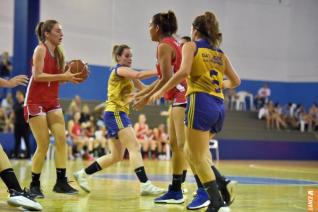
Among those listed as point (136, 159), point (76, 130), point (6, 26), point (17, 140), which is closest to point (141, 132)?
point (76, 130)

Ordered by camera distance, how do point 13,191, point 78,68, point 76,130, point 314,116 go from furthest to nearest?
point 314,116 < point 76,130 < point 78,68 < point 13,191

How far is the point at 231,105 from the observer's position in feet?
92.3

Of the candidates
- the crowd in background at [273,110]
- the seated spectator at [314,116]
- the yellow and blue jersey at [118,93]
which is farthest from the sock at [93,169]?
the seated spectator at [314,116]

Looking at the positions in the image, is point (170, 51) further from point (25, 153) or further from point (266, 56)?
point (266, 56)

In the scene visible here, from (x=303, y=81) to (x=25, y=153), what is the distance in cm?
1789

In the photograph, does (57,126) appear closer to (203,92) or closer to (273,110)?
(203,92)

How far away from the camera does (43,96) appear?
7062 millimetres

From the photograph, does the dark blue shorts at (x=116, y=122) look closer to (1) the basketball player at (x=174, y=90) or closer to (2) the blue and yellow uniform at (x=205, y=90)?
(1) the basketball player at (x=174, y=90)

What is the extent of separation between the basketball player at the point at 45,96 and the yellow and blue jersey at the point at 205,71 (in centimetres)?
197

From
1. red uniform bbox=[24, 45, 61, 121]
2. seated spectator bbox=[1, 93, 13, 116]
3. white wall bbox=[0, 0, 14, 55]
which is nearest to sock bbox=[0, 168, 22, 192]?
red uniform bbox=[24, 45, 61, 121]

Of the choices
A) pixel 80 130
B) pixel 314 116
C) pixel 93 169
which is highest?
pixel 93 169

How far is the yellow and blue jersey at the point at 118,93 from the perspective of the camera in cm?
779

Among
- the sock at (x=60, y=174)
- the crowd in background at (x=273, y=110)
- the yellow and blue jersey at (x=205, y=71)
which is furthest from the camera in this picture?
the crowd in background at (x=273, y=110)

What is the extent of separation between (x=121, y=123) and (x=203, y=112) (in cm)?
261
